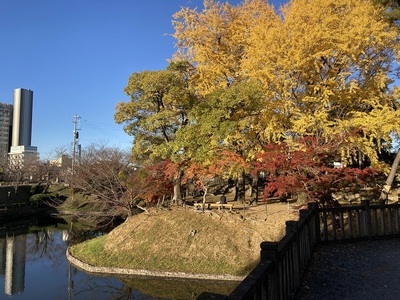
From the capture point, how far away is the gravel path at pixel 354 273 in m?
5.03

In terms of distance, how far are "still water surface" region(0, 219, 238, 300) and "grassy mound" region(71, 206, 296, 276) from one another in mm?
764

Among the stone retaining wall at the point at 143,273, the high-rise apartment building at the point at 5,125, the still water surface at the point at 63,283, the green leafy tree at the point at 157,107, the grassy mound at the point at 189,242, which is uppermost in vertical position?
the high-rise apartment building at the point at 5,125

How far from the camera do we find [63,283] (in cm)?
1389

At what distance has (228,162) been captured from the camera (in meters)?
15.9

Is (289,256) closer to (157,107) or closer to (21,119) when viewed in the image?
(157,107)

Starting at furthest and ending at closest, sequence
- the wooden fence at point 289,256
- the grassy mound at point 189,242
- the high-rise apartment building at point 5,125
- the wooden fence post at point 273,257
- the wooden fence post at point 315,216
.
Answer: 1. the high-rise apartment building at point 5,125
2. the grassy mound at point 189,242
3. the wooden fence post at point 315,216
4. the wooden fence post at point 273,257
5. the wooden fence at point 289,256

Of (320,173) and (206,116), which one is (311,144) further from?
(206,116)

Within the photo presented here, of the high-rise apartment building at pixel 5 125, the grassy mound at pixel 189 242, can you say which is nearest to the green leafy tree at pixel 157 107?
the grassy mound at pixel 189 242

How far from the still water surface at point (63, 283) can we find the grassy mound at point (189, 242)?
2.51 feet

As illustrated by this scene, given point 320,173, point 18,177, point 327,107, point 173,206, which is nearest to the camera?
point 320,173

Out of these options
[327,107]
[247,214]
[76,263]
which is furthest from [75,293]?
[327,107]

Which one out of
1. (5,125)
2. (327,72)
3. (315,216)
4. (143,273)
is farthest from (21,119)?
(315,216)

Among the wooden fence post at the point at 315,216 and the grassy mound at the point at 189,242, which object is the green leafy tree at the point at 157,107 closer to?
the grassy mound at the point at 189,242

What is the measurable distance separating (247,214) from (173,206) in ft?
14.8
